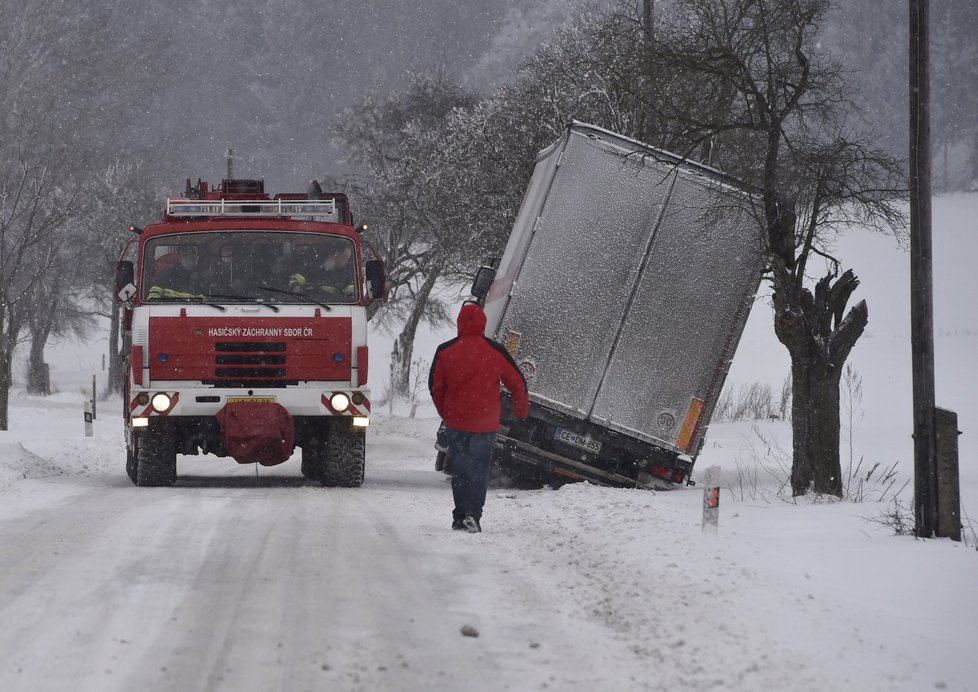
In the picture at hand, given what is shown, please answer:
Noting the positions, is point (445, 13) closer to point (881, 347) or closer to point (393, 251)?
point (881, 347)

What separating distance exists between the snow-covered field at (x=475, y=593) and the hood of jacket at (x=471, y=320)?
1.55 meters

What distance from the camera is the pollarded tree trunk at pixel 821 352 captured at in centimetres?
1285

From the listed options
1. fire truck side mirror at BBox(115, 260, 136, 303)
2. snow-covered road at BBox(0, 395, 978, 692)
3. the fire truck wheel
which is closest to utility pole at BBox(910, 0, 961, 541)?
snow-covered road at BBox(0, 395, 978, 692)

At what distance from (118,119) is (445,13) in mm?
81258

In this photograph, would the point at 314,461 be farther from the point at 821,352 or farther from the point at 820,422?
the point at 821,352

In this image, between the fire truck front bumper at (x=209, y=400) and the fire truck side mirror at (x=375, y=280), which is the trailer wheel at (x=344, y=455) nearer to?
the fire truck front bumper at (x=209, y=400)

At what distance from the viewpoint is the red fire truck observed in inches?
531

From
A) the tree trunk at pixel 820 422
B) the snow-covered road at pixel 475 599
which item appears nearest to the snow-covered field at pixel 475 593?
the snow-covered road at pixel 475 599

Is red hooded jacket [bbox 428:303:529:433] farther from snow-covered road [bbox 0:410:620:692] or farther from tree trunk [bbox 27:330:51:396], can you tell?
tree trunk [bbox 27:330:51:396]

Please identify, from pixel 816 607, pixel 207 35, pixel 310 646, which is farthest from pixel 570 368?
pixel 207 35

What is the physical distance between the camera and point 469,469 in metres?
10.3

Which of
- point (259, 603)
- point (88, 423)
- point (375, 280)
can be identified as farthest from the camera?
point (88, 423)

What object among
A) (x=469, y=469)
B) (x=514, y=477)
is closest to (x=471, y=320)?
(x=469, y=469)

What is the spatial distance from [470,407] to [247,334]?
3998 mm
